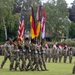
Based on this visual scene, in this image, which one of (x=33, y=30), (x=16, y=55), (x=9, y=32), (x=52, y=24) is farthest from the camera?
(x=52, y=24)

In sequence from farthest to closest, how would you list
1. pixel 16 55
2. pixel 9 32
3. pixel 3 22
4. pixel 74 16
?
pixel 74 16 → pixel 9 32 → pixel 3 22 → pixel 16 55

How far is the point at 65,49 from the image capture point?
111 feet

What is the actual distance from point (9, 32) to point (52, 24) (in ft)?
33.2

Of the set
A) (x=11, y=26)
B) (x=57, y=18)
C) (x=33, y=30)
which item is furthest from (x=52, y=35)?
(x=33, y=30)

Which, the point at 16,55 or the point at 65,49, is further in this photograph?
Answer: the point at 65,49

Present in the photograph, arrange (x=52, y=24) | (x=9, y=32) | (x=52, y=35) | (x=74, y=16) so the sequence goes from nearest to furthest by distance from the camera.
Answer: (x=9, y=32) → (x=52, y=24) → (x=52, y=35) → (x=74, y=16)

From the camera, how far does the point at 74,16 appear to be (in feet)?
347

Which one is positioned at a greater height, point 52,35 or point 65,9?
point 65,9

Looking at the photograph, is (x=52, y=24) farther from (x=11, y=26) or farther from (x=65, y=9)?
(x=11, y=26)

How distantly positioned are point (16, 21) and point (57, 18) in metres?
13.1

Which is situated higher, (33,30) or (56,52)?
(33,30)

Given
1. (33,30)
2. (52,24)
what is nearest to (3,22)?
(52,24)

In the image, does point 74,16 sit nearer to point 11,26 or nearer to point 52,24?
point 52,24

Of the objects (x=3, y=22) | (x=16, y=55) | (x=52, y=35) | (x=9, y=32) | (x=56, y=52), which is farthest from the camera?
(x=52, y=35)
